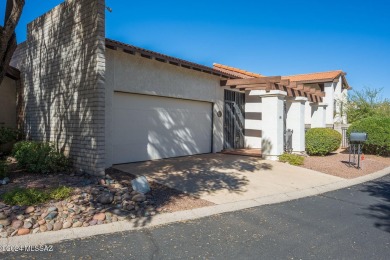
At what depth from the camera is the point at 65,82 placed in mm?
8148

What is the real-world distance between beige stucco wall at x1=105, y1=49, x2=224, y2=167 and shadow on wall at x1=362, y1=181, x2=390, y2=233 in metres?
6.56

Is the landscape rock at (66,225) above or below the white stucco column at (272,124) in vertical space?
below

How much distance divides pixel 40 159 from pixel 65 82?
7.32ft

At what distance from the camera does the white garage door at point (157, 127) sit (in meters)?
9.55

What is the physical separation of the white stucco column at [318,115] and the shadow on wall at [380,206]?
31.3 feet

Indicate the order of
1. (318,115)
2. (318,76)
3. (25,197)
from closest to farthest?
(25,197)
(318,115)
(318,76)

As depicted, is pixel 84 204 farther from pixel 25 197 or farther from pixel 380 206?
pixel 380 206

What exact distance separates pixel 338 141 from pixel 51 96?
1234 cm

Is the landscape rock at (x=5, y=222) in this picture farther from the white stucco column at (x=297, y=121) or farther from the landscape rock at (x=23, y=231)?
the white stucco column at (x=297, y=121)

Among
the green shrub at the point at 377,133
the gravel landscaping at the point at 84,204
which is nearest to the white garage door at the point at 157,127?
the gravel landscaping at the point at 84,204

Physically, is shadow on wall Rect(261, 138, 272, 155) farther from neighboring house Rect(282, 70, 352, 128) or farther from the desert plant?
neighboring house Rect(282, 70, 352, 128)

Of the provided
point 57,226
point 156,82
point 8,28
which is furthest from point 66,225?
point 156,82

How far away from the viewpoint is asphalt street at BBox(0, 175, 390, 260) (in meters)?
3.74

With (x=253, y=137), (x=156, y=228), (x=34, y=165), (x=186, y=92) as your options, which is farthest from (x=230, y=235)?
(x=253, y=137)
